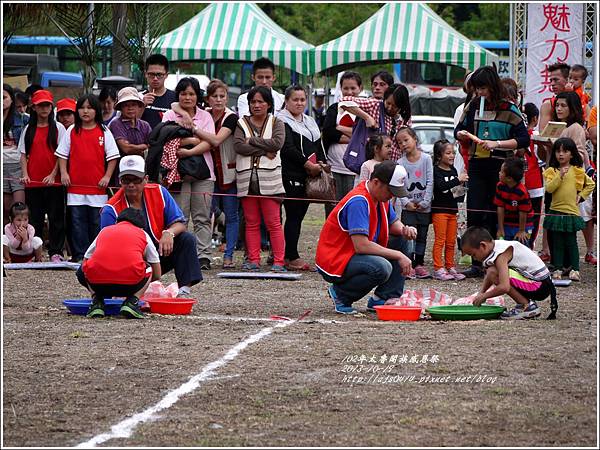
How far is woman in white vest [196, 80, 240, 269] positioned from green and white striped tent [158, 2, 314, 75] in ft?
37.5

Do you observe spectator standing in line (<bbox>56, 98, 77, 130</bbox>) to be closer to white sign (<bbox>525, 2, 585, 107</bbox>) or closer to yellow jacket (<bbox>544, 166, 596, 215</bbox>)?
yellow jacket (<bbox>544, 166, 596, 215</bbox>)

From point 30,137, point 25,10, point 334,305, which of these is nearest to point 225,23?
point 25,10

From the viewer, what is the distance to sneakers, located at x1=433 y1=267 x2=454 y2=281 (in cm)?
1224

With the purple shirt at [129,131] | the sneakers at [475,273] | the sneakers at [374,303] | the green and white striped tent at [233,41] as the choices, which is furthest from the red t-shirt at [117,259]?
the green and white striped tent at [233,41]

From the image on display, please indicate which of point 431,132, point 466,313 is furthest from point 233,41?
point 466,313

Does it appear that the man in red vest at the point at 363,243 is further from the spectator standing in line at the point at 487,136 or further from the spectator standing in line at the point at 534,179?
the spectator standing in line at the point at 534,179

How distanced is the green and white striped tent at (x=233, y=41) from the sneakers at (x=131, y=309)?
608 inches

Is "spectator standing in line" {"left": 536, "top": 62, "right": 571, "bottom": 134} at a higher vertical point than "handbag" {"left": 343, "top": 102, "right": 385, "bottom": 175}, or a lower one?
higher

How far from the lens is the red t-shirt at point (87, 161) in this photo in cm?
1275

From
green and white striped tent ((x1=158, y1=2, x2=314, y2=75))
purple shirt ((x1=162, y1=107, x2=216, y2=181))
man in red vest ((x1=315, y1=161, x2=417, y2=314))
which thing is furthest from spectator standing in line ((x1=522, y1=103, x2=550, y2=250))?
green and white striped tent ((x1=158, y1=2, x2=314, y2=75))

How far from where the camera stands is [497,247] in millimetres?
9047

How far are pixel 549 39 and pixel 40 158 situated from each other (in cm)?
880

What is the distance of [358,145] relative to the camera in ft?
41.6

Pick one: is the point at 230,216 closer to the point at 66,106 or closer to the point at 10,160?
the point at 66,106
